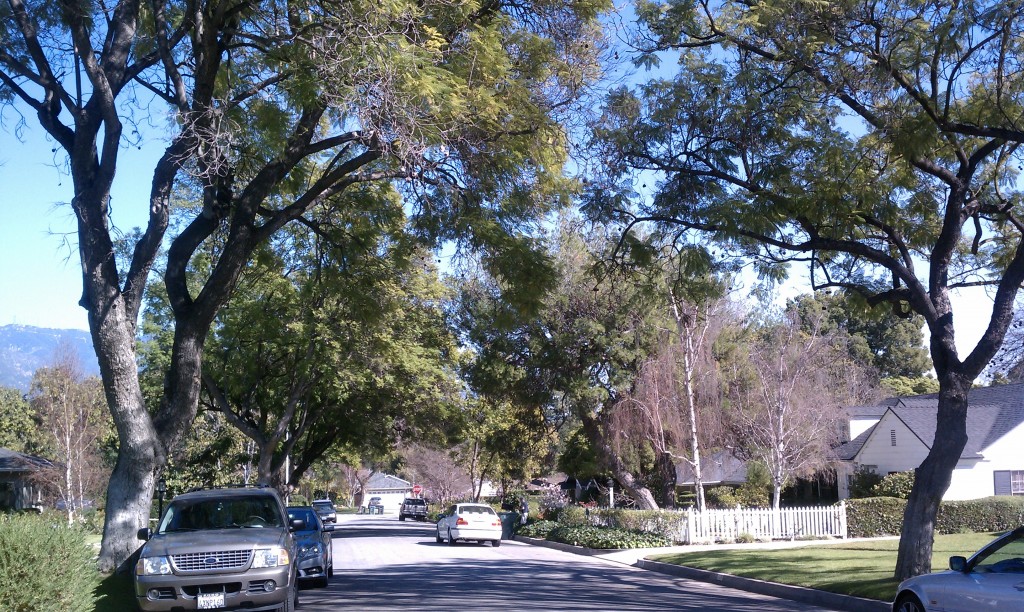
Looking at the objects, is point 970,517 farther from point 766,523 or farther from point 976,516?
point 766,523

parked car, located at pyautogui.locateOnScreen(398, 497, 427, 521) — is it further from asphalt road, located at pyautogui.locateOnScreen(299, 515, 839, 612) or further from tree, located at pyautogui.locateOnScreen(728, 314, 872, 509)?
asphalt road, located at pyautogui.locateOnScreen(299, 515, 839, 612)

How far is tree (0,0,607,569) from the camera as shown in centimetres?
1264

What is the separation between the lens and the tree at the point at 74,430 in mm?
45719

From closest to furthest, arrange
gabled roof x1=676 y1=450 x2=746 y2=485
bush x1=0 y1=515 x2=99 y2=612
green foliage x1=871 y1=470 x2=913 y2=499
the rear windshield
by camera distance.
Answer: bush x1=0 y1=515 x2=99 y2=612 < the rear windshield < green foliage x1=871 y1=470 x2=913 y2=499 < gabled roof x1=676 y1=450 x2=746 y2=485

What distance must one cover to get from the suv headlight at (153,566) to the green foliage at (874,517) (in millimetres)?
26636

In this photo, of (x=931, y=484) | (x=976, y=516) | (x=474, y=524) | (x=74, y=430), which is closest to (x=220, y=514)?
(x=931, y=484)

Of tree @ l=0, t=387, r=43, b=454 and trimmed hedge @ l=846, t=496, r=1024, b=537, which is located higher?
tree @ l=0, t=387, r=43, b=454

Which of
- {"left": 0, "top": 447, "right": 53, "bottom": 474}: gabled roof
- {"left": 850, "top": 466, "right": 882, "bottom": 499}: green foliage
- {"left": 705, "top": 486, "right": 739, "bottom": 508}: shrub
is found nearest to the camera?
{"left": 0, "top": 447, "right": 53, "bottom": 474}: gabled roof

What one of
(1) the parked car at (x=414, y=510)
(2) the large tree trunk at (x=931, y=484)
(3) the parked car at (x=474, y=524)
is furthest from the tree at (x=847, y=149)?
(1) the parked car at (x=414, y=510)

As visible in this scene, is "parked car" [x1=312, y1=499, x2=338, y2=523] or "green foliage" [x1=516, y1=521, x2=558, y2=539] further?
"green foliage" [x1=516, y1=521, x2=558, y2=539]

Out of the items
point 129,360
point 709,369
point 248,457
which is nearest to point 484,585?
point 129,360

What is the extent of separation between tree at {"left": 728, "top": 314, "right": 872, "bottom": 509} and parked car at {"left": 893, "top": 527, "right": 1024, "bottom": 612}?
22371 mm

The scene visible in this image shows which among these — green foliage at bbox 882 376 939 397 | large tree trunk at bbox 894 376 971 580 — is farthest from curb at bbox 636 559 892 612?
green foliage at bbox 882 376 939 397

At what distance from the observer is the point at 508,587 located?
17812mm
